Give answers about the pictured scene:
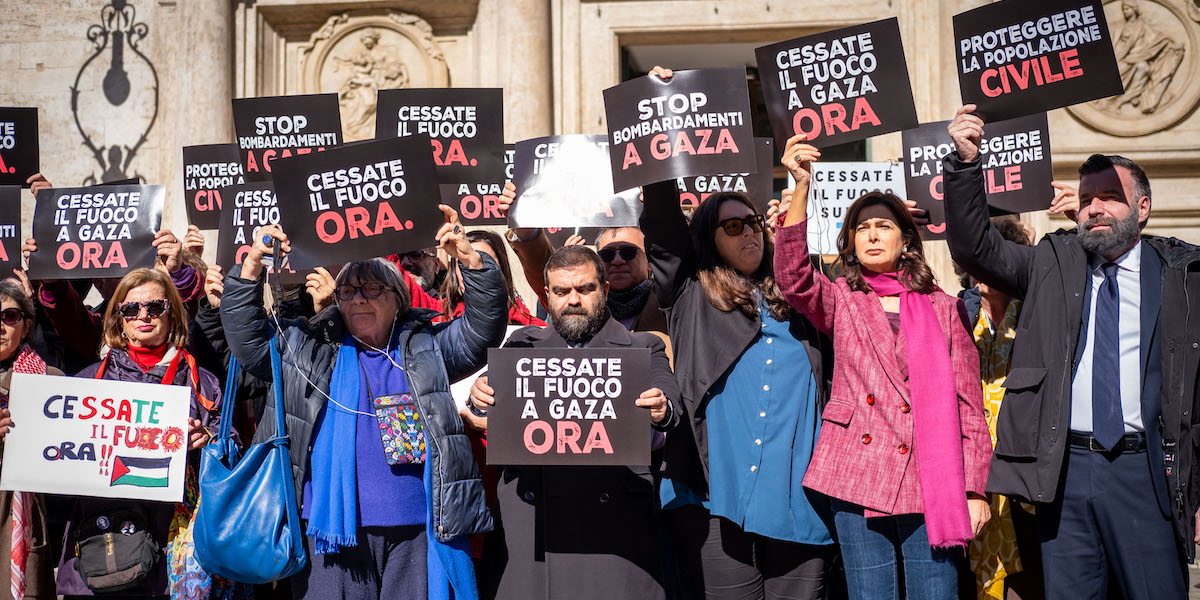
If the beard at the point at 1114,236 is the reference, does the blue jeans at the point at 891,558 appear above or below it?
below

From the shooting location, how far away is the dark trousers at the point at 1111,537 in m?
4.06

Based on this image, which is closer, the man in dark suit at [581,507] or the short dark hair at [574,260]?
the man in dark suit at [581,507]

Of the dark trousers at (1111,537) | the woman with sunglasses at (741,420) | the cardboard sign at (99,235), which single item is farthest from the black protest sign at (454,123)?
the dark trousers at (1111,537)

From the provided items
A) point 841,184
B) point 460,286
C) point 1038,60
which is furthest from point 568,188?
point 1038,60

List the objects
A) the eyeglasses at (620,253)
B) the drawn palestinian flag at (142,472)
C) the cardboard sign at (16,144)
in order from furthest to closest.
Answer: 1. the cardboard sign at (16,144)
2. the eyeglasses at (620,253)
3. the drawn palestinian flag at (142,472)

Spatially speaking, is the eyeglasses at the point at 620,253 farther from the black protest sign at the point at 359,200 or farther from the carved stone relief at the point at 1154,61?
the carved stone relief at the point at 1154,61

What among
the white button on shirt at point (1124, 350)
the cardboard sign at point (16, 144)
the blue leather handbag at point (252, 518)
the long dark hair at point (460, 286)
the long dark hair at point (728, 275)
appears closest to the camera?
the blue leather handbag at point (252, 518)

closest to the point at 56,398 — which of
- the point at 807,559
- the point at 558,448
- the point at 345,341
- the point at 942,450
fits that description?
the point at 345,341

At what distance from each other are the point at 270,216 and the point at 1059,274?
3.78 meters

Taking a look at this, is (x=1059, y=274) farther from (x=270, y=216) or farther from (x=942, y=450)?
(x=270, y=216)

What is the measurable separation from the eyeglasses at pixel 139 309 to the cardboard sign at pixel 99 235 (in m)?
1.11

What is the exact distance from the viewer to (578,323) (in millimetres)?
4289

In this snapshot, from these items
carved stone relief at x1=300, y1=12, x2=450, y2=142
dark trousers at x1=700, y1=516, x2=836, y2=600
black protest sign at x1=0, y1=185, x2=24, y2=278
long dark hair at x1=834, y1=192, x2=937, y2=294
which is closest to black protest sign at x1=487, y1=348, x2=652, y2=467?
dark trousers at x1=700, y1=516, x2=836, y2=600

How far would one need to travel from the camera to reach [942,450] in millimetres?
4031
